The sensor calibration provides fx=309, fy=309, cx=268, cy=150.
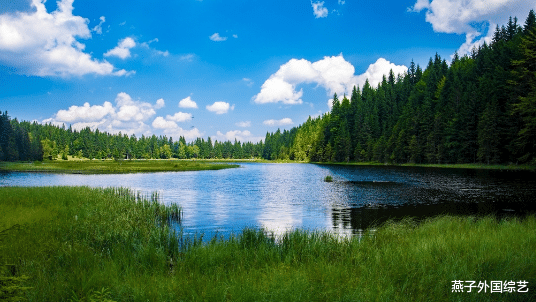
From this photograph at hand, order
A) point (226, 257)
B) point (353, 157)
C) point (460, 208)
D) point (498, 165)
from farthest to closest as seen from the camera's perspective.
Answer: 1. point (353, 157)
2. point (498, 165)
3. point (460, 208)
4. point (226, 257)

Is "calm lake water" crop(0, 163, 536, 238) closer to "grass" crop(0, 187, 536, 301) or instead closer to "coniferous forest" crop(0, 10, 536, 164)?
"grass" crop(0, 187, 536, 301)

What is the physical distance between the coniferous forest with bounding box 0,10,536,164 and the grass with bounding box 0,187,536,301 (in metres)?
46.9

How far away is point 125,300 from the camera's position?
22.7 ft

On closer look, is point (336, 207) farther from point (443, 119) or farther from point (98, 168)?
point (443, 119)

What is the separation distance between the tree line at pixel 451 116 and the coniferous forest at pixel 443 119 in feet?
0.72

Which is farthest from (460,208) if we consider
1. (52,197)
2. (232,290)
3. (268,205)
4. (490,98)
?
(490,98)

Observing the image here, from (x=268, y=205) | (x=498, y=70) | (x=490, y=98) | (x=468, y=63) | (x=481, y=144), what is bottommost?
(x=268, y=205)

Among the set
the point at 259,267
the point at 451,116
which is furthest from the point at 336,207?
the point at 451,116

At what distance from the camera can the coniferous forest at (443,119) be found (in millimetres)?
62844

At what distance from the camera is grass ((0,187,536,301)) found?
7090 mm

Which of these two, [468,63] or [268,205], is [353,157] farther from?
[268,205]

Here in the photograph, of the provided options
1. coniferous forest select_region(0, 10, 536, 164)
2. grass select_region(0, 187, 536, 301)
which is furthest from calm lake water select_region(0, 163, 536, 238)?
coniferous forest select_region(0, 10, 536, 164)

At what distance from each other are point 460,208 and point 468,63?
10436 centimetres

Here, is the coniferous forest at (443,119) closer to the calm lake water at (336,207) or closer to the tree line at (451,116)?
the tree line at (451,116)
